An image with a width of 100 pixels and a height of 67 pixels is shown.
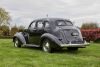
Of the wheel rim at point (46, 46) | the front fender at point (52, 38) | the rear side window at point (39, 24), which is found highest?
the rear side window at point (39, 24)

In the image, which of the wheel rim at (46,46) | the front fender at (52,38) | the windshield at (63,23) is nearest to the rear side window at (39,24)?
the windshield at (63,23)

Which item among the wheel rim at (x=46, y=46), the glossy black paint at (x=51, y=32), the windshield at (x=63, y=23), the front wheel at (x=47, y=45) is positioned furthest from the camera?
the windshield at (x=63, y=23)

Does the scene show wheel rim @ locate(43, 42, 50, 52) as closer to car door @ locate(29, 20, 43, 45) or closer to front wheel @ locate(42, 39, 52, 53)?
front wheel @ locate(42, 39, 52, 53)

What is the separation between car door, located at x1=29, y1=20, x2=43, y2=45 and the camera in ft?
55.1

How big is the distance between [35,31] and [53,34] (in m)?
1.95

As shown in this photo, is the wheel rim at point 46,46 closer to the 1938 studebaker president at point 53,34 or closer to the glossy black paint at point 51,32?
the 1938 studebaker president at point 53,34

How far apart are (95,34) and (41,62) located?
682 inches

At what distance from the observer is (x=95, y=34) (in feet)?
91.8

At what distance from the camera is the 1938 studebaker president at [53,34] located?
1509 cm

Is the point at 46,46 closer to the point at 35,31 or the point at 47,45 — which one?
the point at 47,45

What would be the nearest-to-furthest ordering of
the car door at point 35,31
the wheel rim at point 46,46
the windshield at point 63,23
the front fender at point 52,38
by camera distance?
the front fender at point 52,38, the wheel rim at point 46,46, the windshield at point 63,23, the car door at point 35,31

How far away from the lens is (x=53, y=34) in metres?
15.5

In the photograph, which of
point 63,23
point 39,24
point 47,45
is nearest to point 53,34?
point 47,45

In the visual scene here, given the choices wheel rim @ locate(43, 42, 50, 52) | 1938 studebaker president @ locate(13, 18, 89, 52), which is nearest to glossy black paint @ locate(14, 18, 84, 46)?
1938 studebaker president @ locate(13, 18, 89, 52)
